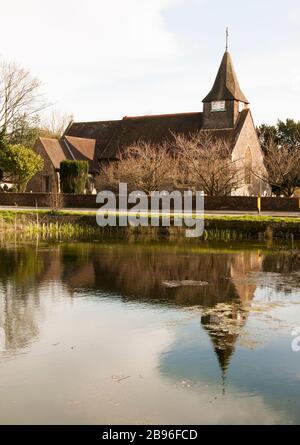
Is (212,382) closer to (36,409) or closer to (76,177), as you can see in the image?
(36,409)

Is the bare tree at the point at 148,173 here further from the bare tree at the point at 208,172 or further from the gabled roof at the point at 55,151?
the gabled roof at the point at 55,151

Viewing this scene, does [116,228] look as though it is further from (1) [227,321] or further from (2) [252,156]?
(2) [252,156]

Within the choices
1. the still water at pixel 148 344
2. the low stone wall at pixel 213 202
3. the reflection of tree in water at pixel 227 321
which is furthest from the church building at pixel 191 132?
the reflection of tree in water at pixel 227 321

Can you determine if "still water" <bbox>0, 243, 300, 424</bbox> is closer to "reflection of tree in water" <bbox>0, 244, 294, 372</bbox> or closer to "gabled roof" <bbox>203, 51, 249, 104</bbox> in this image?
"reflection of tree in water" <bbox>0, 244, 294, 372</bbox>

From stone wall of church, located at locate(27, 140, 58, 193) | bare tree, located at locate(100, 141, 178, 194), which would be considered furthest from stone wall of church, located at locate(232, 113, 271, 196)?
stone wall of church, located at locate(27, 140, 58, 193)

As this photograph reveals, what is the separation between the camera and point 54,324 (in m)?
11.7

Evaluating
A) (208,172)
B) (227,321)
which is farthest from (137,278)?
(208,172)

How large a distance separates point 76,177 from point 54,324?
32.4 m

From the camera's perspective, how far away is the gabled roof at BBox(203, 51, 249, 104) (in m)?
48.7

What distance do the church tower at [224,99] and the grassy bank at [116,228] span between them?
20678 millimetres

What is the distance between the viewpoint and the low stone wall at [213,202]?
3481 cm

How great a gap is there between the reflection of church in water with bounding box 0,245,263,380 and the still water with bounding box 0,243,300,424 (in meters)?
0.04

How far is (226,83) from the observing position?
4891 centimetres
